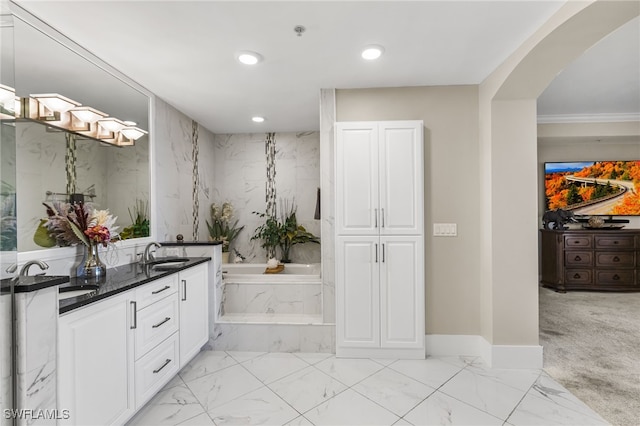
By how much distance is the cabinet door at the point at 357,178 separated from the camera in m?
2.64

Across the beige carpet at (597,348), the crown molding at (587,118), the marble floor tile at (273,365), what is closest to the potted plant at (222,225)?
the marble floor tile at (273,365)

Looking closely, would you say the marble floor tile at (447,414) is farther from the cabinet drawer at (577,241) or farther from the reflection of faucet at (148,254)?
the cabinet drawer at (577,241)

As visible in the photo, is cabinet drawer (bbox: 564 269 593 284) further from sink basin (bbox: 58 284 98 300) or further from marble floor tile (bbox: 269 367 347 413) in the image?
sink basin (bbox: 58 284 98 300)

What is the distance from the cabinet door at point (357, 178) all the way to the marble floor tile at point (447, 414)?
4.40ft

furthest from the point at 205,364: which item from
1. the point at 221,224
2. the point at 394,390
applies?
the point at 221,224

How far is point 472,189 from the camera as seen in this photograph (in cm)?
273

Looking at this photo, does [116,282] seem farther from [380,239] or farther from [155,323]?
[380,239]

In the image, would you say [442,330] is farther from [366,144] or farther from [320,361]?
[366,144]

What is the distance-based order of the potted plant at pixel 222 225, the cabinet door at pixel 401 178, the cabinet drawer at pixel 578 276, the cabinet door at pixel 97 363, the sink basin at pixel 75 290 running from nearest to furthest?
1. the cabinet door at pixel 97 363
2. the sink basin at pixel 75 290
3. the cabinet door at pixel 401 178
4. the potted plant at pixel 222 225
5. the cabinet drawer at pixel 578 276

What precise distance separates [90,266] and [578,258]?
239 inches

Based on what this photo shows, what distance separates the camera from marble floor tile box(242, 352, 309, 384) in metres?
2.41

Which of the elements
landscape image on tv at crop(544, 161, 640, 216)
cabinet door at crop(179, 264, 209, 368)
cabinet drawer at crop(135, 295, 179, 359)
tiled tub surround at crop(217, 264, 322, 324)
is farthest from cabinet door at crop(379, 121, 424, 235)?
landscape image on tv at crop(544, 161, 640, 216)

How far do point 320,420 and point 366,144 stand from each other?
2112 mm

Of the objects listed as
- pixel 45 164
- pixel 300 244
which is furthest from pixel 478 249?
pixel 45 164
